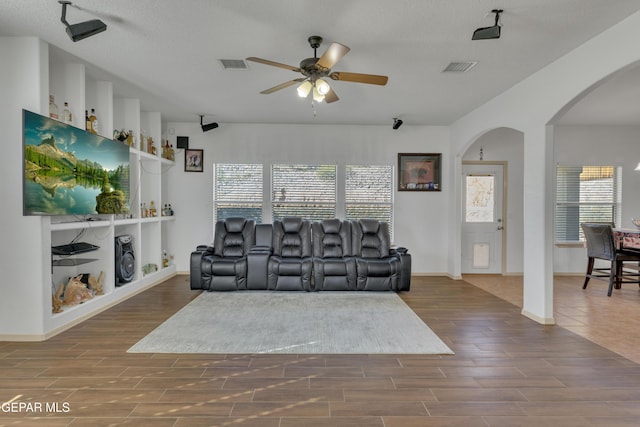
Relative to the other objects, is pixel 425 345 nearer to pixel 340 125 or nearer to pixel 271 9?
pixel 271 9

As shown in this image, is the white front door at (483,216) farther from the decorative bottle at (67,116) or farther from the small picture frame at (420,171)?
the decorative bottle at (67,116)

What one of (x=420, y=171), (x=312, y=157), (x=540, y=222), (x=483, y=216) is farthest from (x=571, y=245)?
(x=312, y=157)

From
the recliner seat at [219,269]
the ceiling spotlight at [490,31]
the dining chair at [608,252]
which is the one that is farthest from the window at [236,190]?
the dining chair at [608,252]

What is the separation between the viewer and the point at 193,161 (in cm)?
645

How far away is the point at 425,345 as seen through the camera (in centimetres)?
317

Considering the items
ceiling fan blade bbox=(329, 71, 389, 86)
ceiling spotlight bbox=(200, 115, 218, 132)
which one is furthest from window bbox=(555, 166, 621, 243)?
ceiling spotlight bbox=(200, 115, 218, 132)

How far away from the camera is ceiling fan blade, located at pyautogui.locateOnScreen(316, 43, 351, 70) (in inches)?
103

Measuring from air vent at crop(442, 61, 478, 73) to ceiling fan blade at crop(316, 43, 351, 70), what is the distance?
160 centimetres

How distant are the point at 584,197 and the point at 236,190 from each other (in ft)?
21.6

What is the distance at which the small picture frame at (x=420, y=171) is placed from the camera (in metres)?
6.50

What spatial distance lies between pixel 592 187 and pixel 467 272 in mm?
2825

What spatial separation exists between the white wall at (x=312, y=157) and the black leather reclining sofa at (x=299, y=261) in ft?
3.53

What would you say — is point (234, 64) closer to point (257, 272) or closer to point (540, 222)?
point (257, 272)

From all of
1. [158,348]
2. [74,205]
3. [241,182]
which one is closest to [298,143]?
[241,182]
